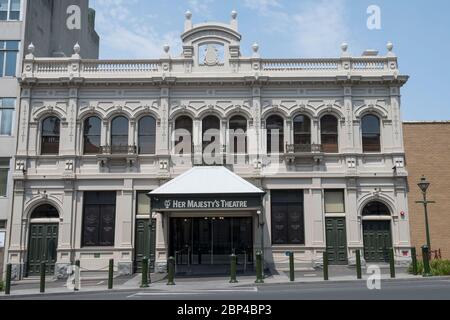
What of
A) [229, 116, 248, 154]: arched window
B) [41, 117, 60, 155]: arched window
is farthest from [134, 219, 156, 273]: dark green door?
[41, 117, 60, 155]: arched window

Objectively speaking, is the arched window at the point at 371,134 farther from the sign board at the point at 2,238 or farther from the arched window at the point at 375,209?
the sign board at the point at 2,238

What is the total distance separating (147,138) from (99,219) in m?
4.71

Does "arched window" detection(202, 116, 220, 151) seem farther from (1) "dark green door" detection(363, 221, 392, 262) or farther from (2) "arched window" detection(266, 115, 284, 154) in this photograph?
(1) "dark green door" detection(363, 221, 392, 262)

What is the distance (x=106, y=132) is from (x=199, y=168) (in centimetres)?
531

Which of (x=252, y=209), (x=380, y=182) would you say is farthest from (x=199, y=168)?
(x=380, y=182)

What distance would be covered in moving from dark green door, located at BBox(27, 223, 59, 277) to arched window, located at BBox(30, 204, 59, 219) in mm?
434

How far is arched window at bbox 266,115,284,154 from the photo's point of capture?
22094 millimetres

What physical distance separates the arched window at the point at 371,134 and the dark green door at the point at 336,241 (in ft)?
13.2

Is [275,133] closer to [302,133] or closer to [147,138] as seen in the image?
[302,133]

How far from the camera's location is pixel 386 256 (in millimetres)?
21078

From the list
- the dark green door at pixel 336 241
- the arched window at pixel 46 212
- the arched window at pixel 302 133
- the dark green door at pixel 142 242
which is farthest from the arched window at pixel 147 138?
the dark green door at pixel 336 241

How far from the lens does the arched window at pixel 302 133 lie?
71.9 ft

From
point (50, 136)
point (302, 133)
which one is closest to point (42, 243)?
point (50, 136)
